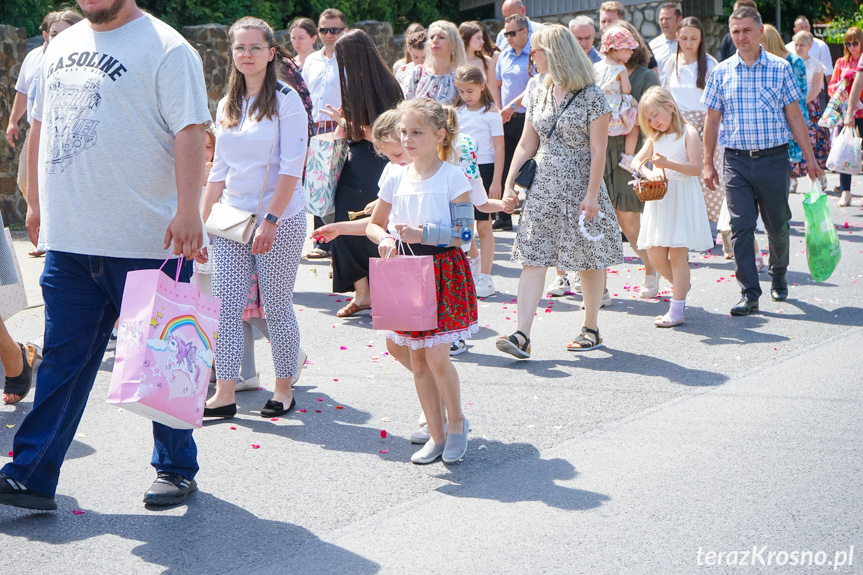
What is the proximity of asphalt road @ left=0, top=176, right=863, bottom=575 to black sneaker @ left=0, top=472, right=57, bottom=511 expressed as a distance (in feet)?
0.30

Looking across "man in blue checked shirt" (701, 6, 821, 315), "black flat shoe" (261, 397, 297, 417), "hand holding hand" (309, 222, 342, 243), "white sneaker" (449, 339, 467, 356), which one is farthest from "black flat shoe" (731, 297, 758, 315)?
"hand holding hand" (309, 222, 342, 243)

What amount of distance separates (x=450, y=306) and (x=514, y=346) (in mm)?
1790

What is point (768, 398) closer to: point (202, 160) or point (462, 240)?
point (462, 240)

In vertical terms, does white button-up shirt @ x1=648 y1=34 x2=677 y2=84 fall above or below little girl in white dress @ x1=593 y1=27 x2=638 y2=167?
above

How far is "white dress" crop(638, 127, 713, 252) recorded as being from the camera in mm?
7410

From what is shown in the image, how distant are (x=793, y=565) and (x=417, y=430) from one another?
6.83 ft

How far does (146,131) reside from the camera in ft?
13.0

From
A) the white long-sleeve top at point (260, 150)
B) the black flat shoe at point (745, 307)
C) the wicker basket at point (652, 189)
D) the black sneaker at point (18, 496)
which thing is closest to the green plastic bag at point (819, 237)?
the black flat shoe at point (745, 307)

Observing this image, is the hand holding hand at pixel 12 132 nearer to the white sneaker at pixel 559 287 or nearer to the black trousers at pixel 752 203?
the white sneaker at pixel 559 287

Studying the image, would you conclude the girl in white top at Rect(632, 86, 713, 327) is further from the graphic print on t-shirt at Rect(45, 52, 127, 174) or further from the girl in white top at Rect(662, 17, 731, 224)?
the graphic print on t-shirt at Rect(45, 52, 127, 174)

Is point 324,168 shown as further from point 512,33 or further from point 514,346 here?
point 512,33

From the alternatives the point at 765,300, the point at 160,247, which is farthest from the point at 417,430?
the point at 765,300

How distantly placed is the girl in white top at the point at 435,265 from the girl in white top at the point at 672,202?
2.96 meters

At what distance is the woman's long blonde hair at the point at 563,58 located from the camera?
6.33 metres
